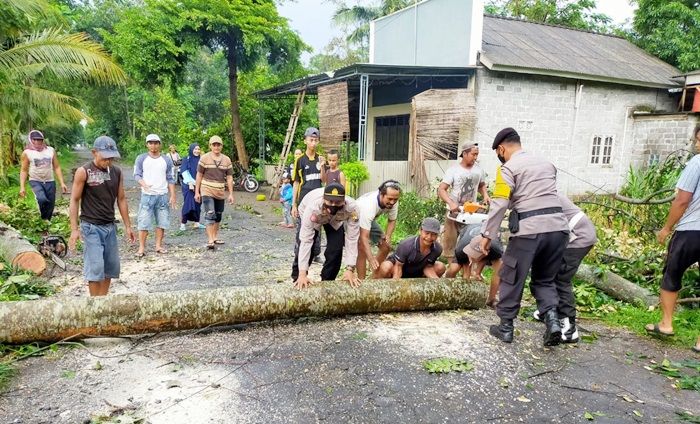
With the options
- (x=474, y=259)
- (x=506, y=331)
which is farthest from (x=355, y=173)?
(x=506, y=331)

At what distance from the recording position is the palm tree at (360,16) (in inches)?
1075

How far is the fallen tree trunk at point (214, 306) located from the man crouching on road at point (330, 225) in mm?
189

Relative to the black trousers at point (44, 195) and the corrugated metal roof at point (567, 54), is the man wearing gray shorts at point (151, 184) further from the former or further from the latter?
the corrugated metal roof at point (567, 54)

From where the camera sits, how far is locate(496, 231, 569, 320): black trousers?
11.5 ft

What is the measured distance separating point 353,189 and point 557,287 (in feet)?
24.5

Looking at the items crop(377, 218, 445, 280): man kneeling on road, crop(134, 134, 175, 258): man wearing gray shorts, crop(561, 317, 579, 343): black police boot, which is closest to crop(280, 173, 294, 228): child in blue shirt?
crop(134, 134, 175, 258): man wearing gray shorts

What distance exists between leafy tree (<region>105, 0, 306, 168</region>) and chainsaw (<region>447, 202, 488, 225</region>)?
11.4 meters

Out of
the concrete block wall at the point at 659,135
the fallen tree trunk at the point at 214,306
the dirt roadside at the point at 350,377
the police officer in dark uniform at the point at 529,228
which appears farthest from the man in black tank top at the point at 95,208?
the concrete block wall at the point at 659,135

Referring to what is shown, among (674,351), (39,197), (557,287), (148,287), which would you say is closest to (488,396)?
(557,287)

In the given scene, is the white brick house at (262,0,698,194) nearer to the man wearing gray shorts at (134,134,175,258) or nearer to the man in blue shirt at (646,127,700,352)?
the man wearing gray shorts at (134,134,175,258)

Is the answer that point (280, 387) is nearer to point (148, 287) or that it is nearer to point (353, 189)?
point (148, 287)

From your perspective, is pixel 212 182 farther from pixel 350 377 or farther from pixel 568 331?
pixel 568 331

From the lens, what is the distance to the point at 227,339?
12.4ft

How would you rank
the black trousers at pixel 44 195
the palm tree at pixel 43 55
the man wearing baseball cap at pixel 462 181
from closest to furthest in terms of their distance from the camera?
the man wearing baseball cap at pixel 462 181
the black trousers at pixel 44 195
the palm tree at pixel 43 55
